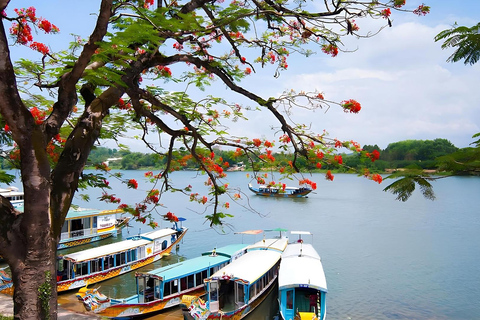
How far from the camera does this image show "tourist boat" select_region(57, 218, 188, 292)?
14.5 metres

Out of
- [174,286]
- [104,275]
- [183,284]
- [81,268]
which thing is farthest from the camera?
[104,275]

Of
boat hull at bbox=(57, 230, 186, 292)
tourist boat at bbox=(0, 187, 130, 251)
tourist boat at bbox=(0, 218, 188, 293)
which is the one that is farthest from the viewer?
tourist boat at bbox=(0, 187, 130, 251)

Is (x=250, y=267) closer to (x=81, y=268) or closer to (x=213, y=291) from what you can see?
(x=213, y=291)

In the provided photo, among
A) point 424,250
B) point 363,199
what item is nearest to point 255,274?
point 424,250

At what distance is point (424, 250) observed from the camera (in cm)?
2080

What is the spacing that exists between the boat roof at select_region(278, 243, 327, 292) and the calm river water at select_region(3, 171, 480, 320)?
1.73 meters

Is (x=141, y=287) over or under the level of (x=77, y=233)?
under

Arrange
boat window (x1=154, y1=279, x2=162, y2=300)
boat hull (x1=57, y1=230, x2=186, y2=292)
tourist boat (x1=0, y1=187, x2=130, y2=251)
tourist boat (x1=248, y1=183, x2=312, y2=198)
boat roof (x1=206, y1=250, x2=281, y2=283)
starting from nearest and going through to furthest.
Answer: boat roof (x1=206, y1=250, x2=281, y2=283) < boat window (x1=154, y1=279, x2=162, y2=300) < boat hull (x1=57, y1=230, x2=186, y2=292) < tourist boat (x1=0, y1=187, x2=130, y2=251) < tourist boat (x1=248, y1=183, x2=312, y2=198)

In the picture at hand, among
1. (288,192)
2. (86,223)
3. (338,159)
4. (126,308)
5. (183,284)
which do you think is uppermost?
(338,159)

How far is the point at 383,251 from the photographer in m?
20.6

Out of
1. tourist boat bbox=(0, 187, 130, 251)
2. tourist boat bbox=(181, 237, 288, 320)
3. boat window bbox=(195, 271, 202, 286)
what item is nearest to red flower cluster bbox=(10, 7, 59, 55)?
tourist boat bbox=(181, 237, 288, 320)

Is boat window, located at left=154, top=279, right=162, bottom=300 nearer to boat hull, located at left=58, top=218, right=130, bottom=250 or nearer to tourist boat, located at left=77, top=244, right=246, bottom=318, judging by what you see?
tourist boat, located at left=77, top=244, right=246, bottom=318

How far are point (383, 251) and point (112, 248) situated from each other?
14.0 metres

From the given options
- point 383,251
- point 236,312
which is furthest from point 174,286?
point 383,251
